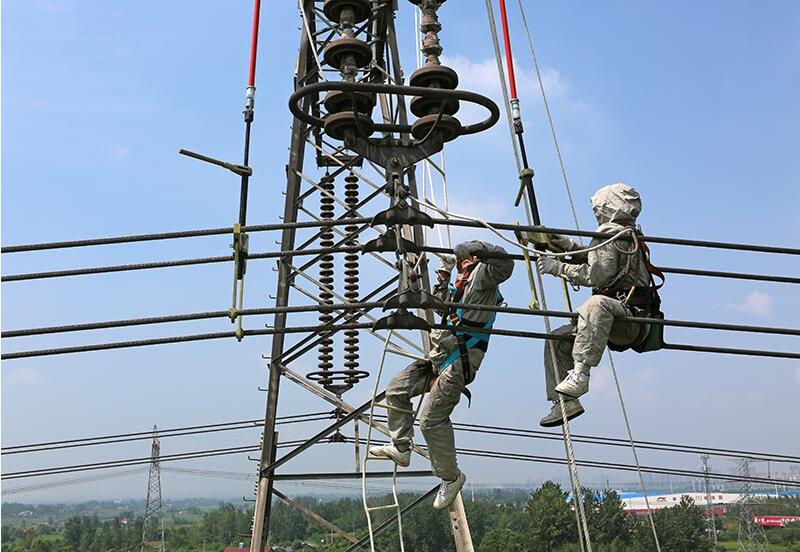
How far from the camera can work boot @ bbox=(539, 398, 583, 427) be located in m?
6.39

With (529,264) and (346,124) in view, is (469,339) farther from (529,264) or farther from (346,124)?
(346,124)

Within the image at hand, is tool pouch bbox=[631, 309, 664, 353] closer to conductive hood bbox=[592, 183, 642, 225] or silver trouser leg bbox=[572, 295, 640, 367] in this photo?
silver trouser leg bbox=[572, 295, 640, 367]

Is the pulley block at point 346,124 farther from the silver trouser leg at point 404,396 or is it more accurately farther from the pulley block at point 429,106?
the silver trouser leg at point 404,396

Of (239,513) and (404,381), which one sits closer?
(404,381)

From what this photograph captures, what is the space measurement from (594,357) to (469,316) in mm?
1170

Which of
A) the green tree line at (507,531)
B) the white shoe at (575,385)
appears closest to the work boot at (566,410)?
the white shoe at (575,385)

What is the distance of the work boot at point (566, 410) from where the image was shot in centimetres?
639

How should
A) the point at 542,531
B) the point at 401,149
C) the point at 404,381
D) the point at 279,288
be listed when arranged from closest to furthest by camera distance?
the point at 401,149, the point at 404,381, the point at 279,288, the point at 542,531

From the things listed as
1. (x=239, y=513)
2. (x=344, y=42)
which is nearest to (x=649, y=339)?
(x=344, y=42)

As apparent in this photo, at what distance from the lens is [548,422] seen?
21.4ft

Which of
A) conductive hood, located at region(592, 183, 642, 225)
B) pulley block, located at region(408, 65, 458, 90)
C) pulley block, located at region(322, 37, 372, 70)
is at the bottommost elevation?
conductive hood, located at region(592, 183, 642, 225)

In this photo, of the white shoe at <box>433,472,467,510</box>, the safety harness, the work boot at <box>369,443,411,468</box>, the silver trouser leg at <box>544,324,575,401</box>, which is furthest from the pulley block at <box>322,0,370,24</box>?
the white shoe at <box>433,472,467,510</box>

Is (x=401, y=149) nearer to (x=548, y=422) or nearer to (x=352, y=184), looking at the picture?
(x=548, y=422)

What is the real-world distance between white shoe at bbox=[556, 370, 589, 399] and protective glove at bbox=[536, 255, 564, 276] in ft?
3.17
